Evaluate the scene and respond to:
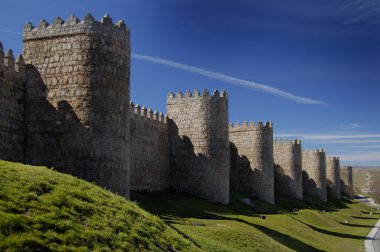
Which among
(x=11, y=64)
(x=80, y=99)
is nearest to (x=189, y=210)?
(x=80, y=99)

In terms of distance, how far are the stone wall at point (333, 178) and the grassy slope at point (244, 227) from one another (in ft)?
111

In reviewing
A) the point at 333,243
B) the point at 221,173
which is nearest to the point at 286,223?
the point at 333,243

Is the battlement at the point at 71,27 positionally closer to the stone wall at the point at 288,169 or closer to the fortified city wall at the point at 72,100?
the fortified city wall at the point at 72,100

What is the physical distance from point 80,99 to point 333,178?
7336cm

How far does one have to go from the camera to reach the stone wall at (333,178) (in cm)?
8434

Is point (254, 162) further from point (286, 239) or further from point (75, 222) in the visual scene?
point (75, 222)

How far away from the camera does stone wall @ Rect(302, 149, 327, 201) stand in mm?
74075

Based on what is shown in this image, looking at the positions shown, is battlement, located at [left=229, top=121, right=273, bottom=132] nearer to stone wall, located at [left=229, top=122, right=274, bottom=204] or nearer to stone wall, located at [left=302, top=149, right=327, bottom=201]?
stone wall, located at [left=229, top=122, right=274, bottom=204]

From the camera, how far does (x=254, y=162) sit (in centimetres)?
5269

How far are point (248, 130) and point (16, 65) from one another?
3642 cm

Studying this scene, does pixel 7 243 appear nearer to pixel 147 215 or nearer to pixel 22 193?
pixel 22 193

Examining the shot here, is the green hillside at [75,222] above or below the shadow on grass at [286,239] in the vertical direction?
above

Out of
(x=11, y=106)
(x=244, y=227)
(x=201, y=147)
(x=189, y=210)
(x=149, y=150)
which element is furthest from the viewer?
(x=201, y=147)

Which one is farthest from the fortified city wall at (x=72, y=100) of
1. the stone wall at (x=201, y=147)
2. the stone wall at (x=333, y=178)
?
the stone wall at (x=333, y=178)
